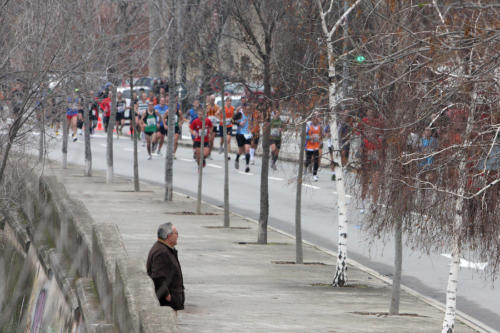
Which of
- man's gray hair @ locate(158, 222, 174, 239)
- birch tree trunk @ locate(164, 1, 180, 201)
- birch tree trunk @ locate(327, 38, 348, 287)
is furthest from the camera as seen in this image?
birch tree trunk @ locate(164, 1, 180, 201)

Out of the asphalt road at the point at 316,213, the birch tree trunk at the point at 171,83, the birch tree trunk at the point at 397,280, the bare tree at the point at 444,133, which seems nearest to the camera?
the bare tree at the point at 444,133

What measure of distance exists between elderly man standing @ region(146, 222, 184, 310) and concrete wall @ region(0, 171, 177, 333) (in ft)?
1.60

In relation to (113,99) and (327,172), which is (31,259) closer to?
(113,99)

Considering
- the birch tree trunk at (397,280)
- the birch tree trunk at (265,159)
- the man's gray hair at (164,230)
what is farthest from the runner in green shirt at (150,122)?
the man's gray hair at (164,230)

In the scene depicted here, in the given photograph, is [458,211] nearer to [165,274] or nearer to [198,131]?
[165,274]

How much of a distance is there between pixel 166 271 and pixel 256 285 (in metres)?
4.51

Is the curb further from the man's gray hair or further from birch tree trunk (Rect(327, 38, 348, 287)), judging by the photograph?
the man's gray hair

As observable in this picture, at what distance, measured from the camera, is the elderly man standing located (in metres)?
11.8

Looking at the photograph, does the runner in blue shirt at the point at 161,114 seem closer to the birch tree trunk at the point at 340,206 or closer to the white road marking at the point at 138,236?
the white road marking at the point at 138,236

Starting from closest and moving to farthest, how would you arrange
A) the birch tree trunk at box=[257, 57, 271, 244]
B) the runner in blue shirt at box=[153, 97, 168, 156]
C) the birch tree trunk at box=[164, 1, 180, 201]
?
the birch tree trunk at box=[257, 57, 271, 244]
the birch tree trunk at box=[164, 1, 180, 201]
the runner in blue shirt at box=[153, 97, 168, 156]

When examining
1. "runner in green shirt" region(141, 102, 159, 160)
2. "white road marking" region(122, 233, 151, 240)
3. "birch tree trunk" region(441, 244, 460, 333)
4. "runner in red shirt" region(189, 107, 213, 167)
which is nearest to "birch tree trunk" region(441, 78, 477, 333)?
"birch tree trunk" region(441, 244, 460, 333)

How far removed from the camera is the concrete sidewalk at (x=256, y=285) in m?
13.5

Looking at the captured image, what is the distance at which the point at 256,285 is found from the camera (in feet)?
53.0

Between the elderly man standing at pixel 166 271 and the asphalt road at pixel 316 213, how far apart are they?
1.36 m
